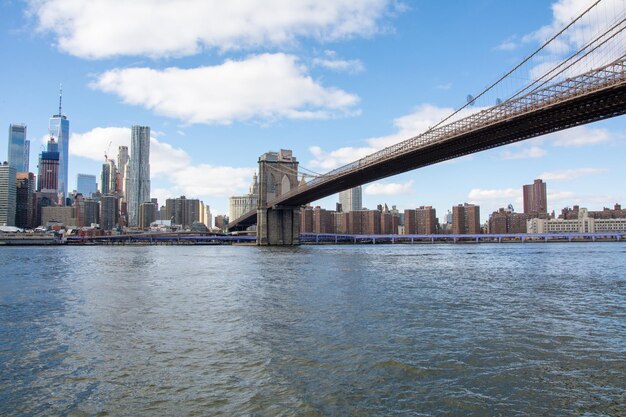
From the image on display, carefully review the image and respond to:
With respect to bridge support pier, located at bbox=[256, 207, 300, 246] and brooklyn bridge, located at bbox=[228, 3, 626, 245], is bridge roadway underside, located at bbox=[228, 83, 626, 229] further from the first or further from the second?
bridge support pier, located at bbox=[256, 207, 300, 246]

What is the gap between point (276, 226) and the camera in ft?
298

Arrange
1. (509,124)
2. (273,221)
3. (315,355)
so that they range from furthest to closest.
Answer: (273,221)
(509,124)
(315,355)

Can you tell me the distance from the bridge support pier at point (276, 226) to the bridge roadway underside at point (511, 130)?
96.2 ft

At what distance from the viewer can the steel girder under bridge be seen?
27.3m

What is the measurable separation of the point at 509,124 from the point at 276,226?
200 ft

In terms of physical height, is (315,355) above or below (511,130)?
below

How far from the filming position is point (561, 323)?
12.8 metres

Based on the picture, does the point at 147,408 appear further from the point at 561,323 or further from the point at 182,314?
the point at 561,323

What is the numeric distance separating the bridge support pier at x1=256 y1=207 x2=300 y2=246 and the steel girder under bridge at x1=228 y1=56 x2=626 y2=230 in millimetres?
30079

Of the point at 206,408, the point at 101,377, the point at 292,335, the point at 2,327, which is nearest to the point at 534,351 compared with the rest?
the point at 292,335

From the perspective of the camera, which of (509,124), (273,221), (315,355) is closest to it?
(315,355)

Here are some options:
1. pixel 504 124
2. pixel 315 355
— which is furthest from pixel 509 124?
pixel 315 355

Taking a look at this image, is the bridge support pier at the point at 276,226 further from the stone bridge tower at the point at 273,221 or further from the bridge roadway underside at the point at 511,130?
the bridge roadway underside at the point at 511,130

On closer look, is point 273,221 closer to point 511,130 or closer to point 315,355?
point 511,130
